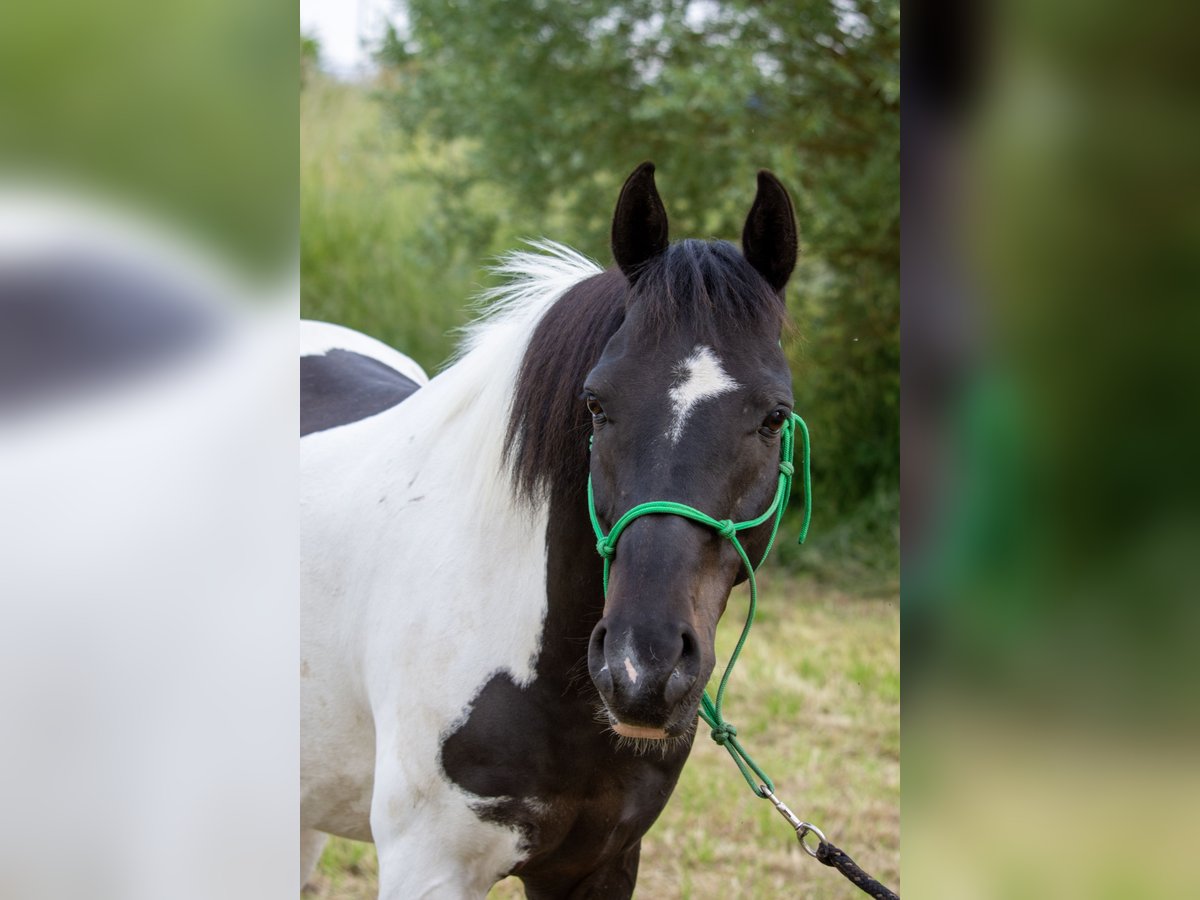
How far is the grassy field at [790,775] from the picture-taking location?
368 centimetres

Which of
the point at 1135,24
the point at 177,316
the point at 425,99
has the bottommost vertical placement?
the point at 177,316

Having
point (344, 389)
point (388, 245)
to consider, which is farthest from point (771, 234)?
point (388, 245)

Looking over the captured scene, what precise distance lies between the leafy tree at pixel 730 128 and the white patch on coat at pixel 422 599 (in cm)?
387

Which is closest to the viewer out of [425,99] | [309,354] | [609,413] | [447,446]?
[609,413]

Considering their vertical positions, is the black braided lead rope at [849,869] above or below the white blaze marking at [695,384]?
below

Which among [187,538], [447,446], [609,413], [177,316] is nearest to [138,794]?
[187,538]

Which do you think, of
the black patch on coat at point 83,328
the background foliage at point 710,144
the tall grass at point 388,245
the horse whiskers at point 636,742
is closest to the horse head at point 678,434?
the horse whiskers at point 636,742

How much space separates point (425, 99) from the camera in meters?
7.20

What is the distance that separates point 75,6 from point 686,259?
3.83 feet

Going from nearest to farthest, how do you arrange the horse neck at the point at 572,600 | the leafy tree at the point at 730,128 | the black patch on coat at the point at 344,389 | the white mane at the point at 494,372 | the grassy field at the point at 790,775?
the horse neck at the point at 572,600
the white mane at the point at 494,372
the black patch on coat at the point at 344,389
the grassy field at the point at 790,775
the leafy tree at the point at 730,128

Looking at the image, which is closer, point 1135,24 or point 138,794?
point 1135,24

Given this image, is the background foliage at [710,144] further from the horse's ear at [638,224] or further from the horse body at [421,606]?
the horse's ear at [638,224]

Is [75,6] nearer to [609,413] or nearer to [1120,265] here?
[1120,265]

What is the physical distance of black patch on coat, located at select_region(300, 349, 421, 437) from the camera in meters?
2.96
